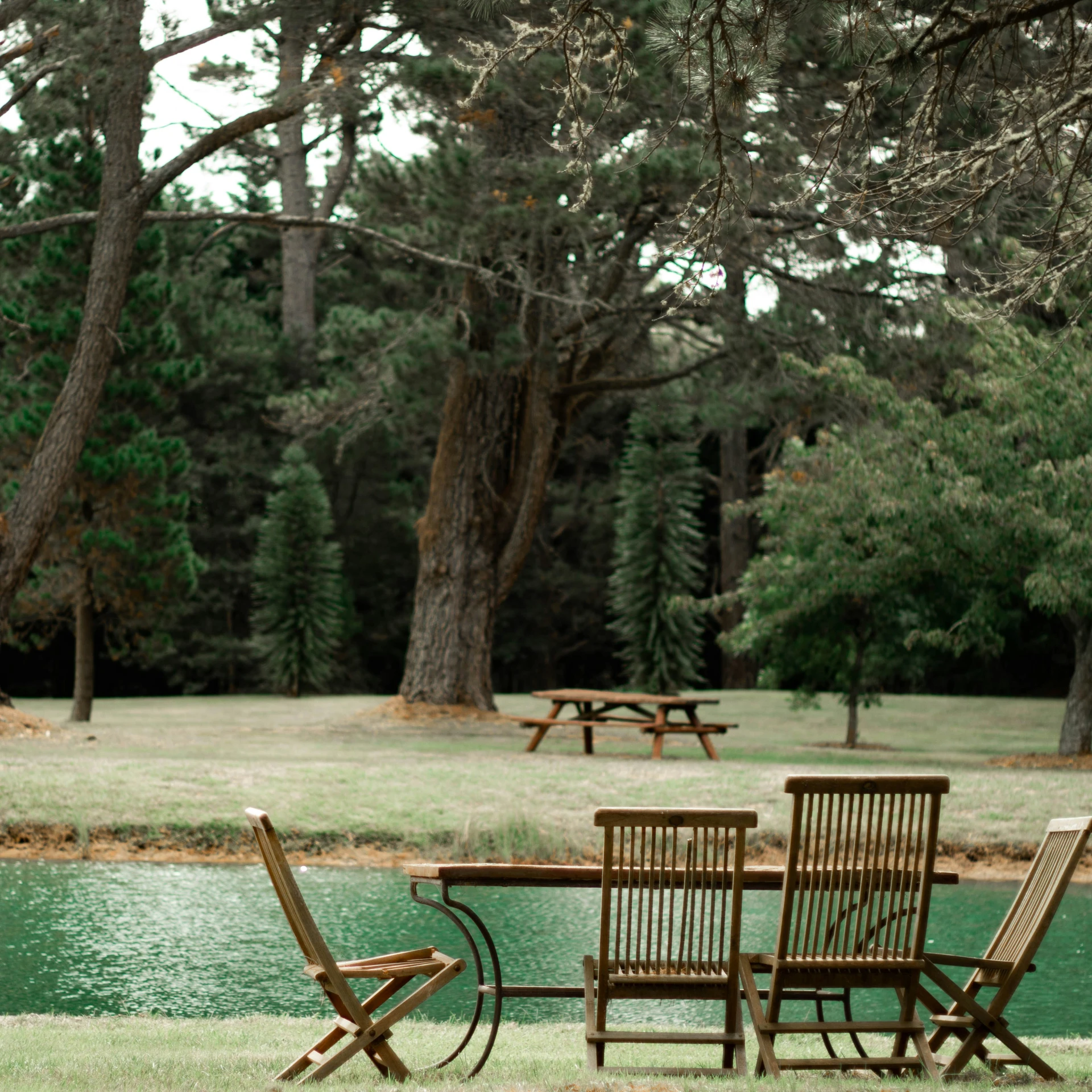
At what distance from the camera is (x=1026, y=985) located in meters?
6.98

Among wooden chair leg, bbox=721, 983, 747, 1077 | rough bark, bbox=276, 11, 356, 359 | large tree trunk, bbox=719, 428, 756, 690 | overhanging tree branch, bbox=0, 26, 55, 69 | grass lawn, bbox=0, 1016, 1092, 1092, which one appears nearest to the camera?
grass lawn, bbox=0, 1016, 1092, 1092

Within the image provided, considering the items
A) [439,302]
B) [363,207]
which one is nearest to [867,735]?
[439,302]

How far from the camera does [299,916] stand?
4.20 meters

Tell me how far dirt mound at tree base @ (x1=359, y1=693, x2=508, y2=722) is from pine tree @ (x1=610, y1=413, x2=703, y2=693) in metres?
9.11

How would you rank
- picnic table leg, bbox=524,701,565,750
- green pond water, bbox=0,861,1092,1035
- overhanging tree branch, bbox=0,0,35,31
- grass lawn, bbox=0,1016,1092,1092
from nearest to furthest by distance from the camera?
grass lawn, bbox=0,1016,1092,1092 < green pond water, bbox=0,861,1092,1035 < overhanging tree branch, bbox=0,0,35,31 < picnic table leg, bbox=524,701,565,750

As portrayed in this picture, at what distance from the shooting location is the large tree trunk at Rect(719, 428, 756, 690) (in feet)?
103

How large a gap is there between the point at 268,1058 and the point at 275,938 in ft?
10.4

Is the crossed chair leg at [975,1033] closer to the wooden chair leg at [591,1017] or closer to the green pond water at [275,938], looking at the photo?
the wooden chair leg at [591,1017]

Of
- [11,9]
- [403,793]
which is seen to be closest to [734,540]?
[403,793]

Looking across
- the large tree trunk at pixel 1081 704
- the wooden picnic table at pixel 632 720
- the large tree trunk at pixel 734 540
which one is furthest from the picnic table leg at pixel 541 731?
the large tree trunk at pixel 734 540

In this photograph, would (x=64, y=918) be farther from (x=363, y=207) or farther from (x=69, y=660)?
(x=69, y=660)

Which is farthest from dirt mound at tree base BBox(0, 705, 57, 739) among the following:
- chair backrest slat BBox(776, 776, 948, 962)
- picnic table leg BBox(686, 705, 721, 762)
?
chair backrest slat BBox(776, 776, 948, 962)

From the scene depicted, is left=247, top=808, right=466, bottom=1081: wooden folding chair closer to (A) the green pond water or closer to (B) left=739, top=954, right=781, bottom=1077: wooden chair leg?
(B) left=739, top=954, right=781, bottom=1077: wooden chair leg

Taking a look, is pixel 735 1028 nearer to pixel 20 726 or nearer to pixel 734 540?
pixel 20 726
